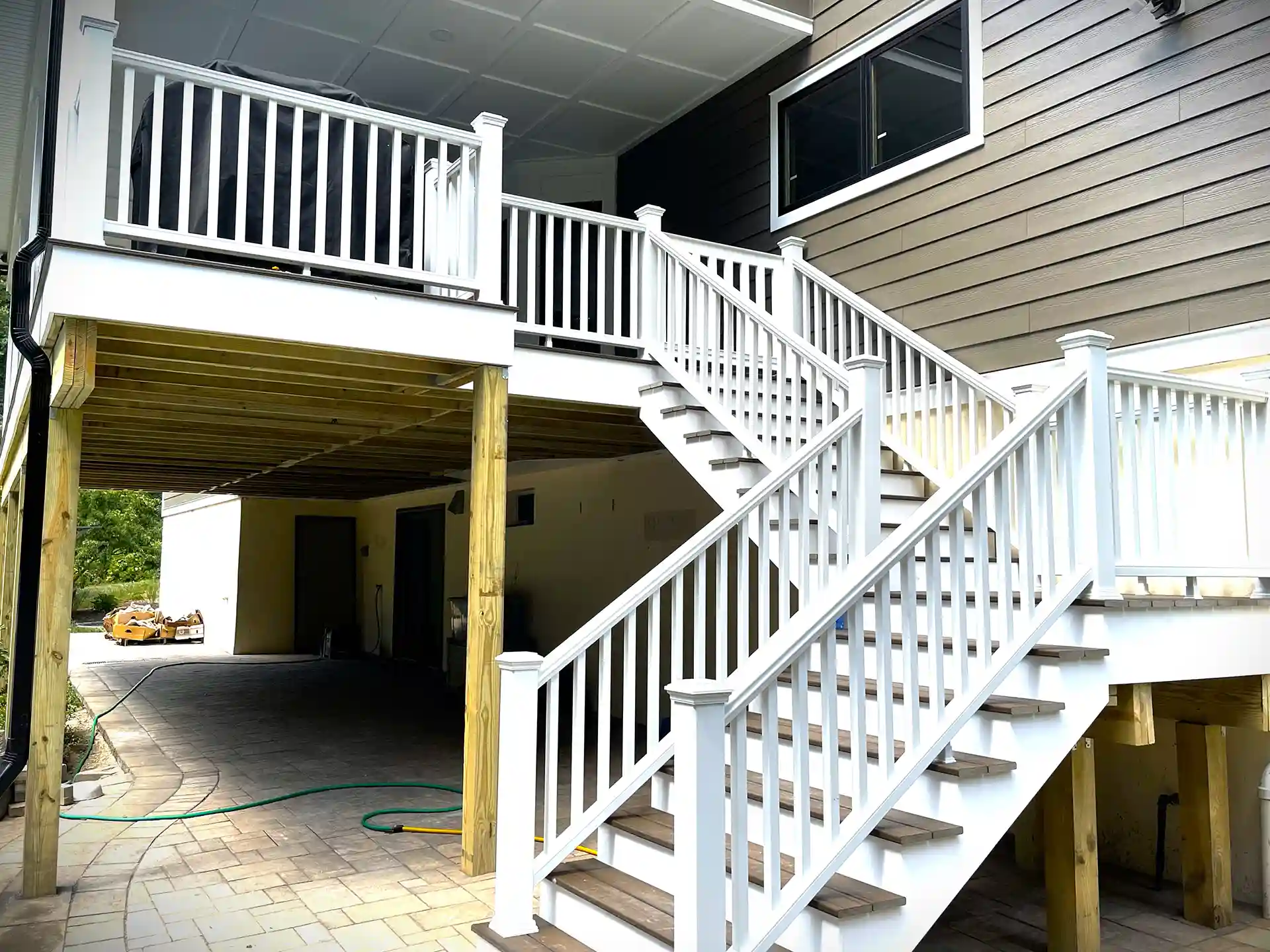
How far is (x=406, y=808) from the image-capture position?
230 inches

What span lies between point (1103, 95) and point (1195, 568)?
8.77 ft

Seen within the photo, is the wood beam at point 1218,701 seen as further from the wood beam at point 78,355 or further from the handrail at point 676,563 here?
the wood beam at point 78,355

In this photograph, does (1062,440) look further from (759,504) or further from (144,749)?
(144,749)

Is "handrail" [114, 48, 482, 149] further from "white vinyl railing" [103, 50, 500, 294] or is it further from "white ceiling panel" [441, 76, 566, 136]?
"white ceiling panel" [441, 76, 566, 136]

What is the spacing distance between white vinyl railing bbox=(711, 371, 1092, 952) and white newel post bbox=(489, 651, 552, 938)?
83 centimetres

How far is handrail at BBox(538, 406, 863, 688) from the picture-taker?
12.0ft

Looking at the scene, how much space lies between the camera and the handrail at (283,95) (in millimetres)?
4242

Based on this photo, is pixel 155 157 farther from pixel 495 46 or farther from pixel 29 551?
pixel 495 46

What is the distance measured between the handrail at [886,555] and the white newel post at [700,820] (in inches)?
3.5

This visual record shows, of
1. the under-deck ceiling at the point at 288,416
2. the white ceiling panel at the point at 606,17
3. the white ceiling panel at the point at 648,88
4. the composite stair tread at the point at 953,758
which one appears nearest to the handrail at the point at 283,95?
the under-deck ceiling at the point at 288,416

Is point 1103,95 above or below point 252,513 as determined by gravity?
above

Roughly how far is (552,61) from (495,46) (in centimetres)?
44

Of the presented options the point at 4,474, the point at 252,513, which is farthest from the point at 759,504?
the point at 252,513

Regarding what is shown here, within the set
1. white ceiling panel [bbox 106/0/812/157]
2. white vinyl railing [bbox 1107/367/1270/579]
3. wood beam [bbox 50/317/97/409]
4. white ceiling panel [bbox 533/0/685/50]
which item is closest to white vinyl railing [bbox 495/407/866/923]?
Answer: white vinyl railing [bbox 1107/367/1270/579]
